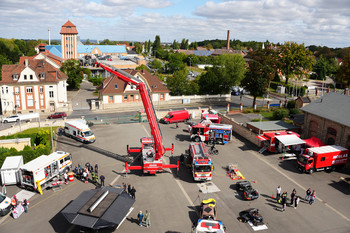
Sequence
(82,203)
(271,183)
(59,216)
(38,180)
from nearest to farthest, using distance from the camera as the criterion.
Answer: (82,203) → (59,216) → (38,180) → (271,183)

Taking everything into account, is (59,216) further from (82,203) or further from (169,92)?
(169,92)

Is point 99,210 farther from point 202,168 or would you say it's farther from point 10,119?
point 10,119

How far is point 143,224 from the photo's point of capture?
2288 centimetres

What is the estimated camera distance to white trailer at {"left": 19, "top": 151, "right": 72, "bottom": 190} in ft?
89.7

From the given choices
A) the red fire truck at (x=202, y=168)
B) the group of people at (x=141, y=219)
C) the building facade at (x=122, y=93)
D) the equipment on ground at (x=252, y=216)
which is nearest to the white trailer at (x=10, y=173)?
the group of people at (x=141, y=219)

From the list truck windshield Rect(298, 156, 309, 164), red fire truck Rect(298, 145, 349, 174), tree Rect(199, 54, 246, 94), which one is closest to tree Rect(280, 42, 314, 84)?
tree Rect(199, 54, 246, 94)

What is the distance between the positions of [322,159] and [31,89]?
5527 cm

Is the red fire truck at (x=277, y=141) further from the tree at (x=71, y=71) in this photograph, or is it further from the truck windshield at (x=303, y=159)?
the tree at (x=71, y=71)

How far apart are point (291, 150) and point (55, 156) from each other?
98.8 feet

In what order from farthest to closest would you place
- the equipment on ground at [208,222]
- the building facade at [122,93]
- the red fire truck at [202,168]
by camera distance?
1. the building facade at [122,93]
2. the red fire truck at [202,168]
3. the equipment on ground at [208,222]

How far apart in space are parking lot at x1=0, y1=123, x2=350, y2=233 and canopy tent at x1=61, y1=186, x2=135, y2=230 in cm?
213

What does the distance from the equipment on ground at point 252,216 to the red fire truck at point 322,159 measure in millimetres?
11966

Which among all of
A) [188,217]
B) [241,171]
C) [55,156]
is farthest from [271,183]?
[55,156]

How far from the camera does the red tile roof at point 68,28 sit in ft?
376
